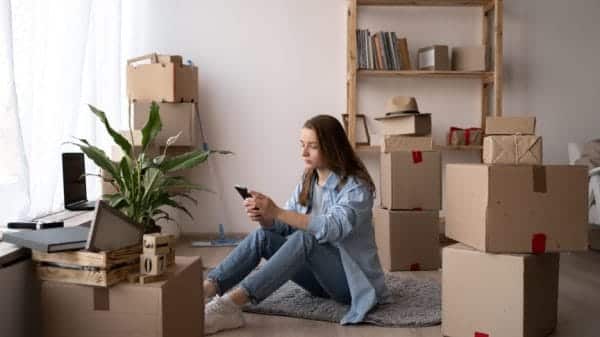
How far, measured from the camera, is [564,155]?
4461 millimetres

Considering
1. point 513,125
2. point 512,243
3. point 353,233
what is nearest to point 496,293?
point 512,243

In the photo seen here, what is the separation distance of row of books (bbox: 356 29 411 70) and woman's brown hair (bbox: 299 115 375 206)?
6.26 ft

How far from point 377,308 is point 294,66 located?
234 centimetres

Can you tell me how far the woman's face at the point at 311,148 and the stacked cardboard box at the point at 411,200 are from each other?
1.14 metres

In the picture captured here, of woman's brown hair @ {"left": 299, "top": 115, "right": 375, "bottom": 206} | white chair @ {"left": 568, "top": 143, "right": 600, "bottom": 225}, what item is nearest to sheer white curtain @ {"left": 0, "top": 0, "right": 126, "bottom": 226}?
woman's brown hair @ {"left": 299, "top": 115, "right": 375, "bottom": 206}

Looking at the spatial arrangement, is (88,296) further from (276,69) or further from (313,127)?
(276,69)

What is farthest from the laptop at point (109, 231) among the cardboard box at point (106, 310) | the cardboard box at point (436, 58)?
the cardboard box at point (436, 58)

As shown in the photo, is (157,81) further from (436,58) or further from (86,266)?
(86,266)

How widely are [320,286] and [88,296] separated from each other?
1.20 m

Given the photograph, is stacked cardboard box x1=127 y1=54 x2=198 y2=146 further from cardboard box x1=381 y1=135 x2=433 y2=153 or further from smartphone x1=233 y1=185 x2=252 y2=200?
smartphone x1=233 y1=185 x2=252 y2=200

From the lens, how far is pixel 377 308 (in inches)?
95.4

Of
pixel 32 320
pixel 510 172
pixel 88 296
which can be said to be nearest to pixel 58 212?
pixel 32 320

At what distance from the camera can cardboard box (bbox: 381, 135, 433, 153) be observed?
3391 mm

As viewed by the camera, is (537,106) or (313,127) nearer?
(313,127)
